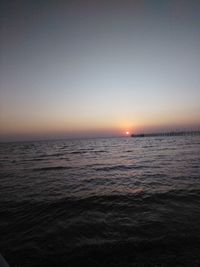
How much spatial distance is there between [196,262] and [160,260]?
784 mm

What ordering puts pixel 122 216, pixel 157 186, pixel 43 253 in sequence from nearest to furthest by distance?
pixel 43 253, pixel 122 216, pixel 157 186

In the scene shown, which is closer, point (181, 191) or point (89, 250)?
point (89, 250)

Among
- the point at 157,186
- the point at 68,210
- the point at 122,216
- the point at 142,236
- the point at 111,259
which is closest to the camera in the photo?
the point at 111,259

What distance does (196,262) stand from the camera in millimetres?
3781

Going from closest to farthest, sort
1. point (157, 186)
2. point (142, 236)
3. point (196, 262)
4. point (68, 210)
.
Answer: point (196, 262) < point (142, 236) < point (68, 210) < point (157, 186)

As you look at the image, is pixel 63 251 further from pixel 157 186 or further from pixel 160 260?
pixel 157 186

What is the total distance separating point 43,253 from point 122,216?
327 centimetres

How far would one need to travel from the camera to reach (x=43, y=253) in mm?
4363

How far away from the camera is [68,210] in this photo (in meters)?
7.52

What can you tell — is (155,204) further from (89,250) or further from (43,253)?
(43,253)

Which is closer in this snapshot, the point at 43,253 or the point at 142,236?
the point at 43,253

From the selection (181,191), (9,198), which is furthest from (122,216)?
(9,198)

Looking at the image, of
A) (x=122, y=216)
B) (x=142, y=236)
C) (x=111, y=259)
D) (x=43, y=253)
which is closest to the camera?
(x=111, y=259)

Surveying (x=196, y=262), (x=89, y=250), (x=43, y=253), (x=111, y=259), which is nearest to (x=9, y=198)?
(x=43, y=253)
